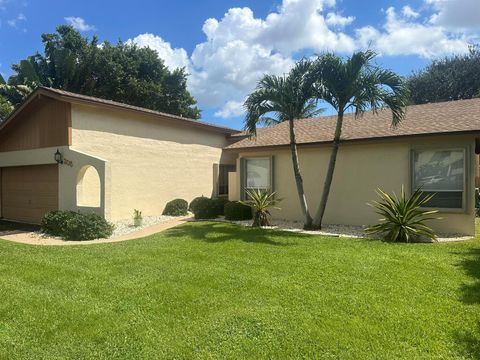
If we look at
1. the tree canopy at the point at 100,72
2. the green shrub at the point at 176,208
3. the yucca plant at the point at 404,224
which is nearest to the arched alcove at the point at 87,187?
the green shrub at the point at 176,208

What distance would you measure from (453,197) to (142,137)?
11672mm

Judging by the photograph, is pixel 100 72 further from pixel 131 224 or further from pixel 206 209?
pixel 206 209

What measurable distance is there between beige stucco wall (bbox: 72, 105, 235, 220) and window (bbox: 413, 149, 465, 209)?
1001 cm

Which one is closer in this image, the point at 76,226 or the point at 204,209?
the point at 76,226

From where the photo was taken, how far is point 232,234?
10.0 meters

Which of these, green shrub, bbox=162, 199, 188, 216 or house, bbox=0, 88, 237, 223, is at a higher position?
house, bbox=0, 88, 237, 223

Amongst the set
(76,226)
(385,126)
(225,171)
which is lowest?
(76,226)

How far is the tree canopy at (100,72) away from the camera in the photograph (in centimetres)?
A: 2750

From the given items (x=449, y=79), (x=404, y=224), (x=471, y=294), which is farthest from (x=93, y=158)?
(x=449, y=79)

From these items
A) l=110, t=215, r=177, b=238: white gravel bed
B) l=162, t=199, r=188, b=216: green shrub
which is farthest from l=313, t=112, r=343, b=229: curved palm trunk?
l=162, t=199, r=188, b=216: green shrub

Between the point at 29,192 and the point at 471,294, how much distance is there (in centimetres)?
1547

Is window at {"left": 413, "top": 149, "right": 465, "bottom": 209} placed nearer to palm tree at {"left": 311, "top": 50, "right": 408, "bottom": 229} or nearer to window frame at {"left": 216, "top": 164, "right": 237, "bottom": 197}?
palm tree at {"left": 311, "top": 50, "right": 408, "bottom": 229}

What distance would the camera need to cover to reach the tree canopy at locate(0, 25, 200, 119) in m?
27.5

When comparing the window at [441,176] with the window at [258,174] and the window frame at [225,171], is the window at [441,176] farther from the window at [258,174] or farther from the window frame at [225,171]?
the window frame at [225,171]
